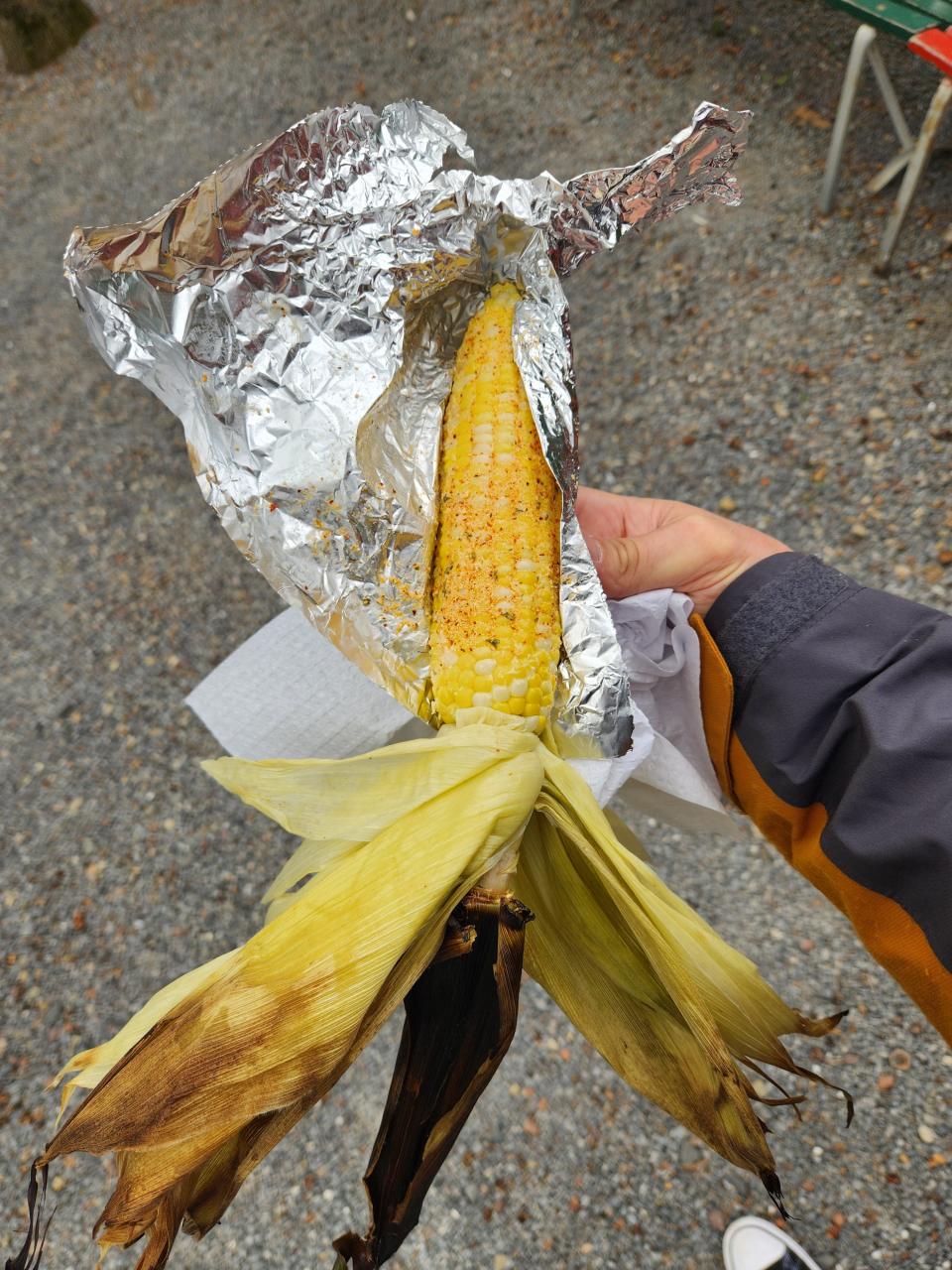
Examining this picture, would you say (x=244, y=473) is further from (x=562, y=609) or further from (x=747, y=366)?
(x=747, y=366)

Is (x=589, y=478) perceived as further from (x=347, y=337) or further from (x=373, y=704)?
(x=347, y=337)

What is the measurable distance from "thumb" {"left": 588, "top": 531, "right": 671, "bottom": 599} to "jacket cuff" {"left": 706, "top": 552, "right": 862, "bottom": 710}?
0.17 metres

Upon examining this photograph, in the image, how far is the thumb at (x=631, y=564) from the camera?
176 centimetres

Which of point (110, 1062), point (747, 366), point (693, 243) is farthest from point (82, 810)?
point (693, 243)

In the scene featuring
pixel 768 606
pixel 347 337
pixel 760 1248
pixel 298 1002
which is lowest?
pixel 760 1248

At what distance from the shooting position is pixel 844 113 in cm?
296

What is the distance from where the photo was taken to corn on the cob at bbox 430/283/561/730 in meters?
1.35

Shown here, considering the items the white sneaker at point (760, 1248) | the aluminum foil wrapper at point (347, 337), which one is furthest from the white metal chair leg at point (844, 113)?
the white sneaker at point (760, 1248)

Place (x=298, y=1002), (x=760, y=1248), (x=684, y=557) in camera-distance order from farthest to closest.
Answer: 1. (x=760, y=1248)
2. (x=684, y=557)
3. (x=298, y=1002)

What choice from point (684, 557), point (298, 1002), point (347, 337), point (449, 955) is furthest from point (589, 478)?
point (298, 1002)

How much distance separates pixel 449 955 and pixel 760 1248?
143cm

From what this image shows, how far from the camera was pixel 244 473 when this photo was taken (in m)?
1.44

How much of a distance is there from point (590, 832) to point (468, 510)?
571 millimetres

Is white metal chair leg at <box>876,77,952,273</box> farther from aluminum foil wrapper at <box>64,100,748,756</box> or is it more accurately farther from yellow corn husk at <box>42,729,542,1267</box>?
yellow corn husk at <box>42,729,542,1267</box>
